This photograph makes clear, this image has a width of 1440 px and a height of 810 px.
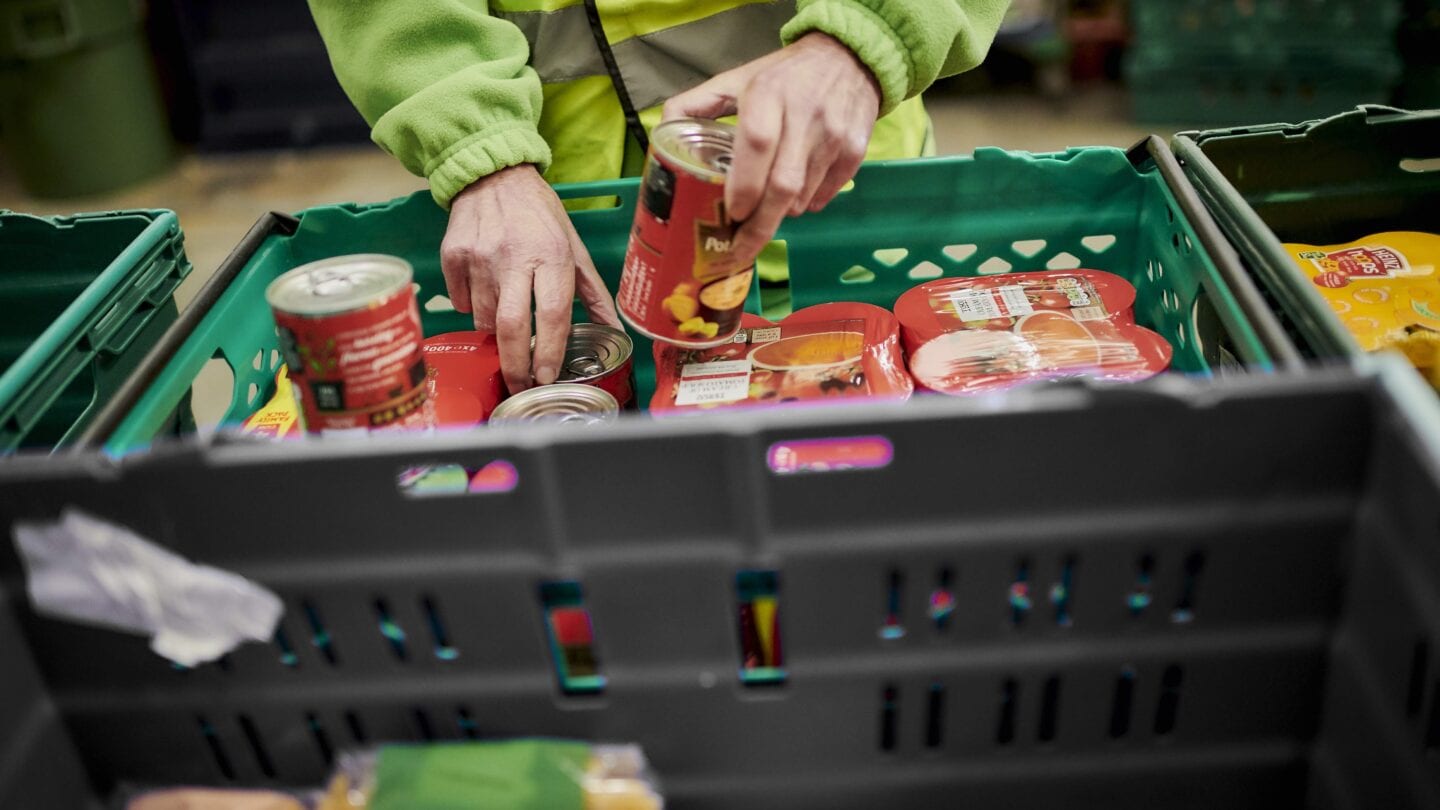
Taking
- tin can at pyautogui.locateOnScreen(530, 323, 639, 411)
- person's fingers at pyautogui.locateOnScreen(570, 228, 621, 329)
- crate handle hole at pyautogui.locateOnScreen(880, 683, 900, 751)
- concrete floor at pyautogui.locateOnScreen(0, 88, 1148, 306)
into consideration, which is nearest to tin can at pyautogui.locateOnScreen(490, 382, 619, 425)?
tin can at pyautogui.locateOnScreen(530, 323, 639, 411)

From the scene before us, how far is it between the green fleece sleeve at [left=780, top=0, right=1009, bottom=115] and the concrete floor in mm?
2453

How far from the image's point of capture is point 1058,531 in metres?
0.62

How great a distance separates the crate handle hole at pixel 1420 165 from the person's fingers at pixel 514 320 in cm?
89

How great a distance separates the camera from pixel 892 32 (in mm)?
949

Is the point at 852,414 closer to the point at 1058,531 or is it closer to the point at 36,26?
the point at 1058,531

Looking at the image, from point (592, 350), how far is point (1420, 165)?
87 centimetres

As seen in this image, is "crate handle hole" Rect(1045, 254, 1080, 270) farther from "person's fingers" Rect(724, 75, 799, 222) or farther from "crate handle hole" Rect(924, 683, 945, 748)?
"crate handle hole" Rect(924, 683, 945, 748)

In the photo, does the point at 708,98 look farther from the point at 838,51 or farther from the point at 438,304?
the point at 438,304

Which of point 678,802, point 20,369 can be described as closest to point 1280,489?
point 678,802

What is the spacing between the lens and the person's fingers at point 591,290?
1.07 meters

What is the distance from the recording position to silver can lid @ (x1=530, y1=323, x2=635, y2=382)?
1.04 meters

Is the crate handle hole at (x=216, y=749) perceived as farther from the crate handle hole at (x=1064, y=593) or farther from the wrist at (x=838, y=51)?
the wrist at (x=838, y=51)

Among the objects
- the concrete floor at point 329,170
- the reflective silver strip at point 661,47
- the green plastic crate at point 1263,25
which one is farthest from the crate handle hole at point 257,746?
the green plastic crate at point 1263,25

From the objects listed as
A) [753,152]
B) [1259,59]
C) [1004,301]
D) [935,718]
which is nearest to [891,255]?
[1004,301]
